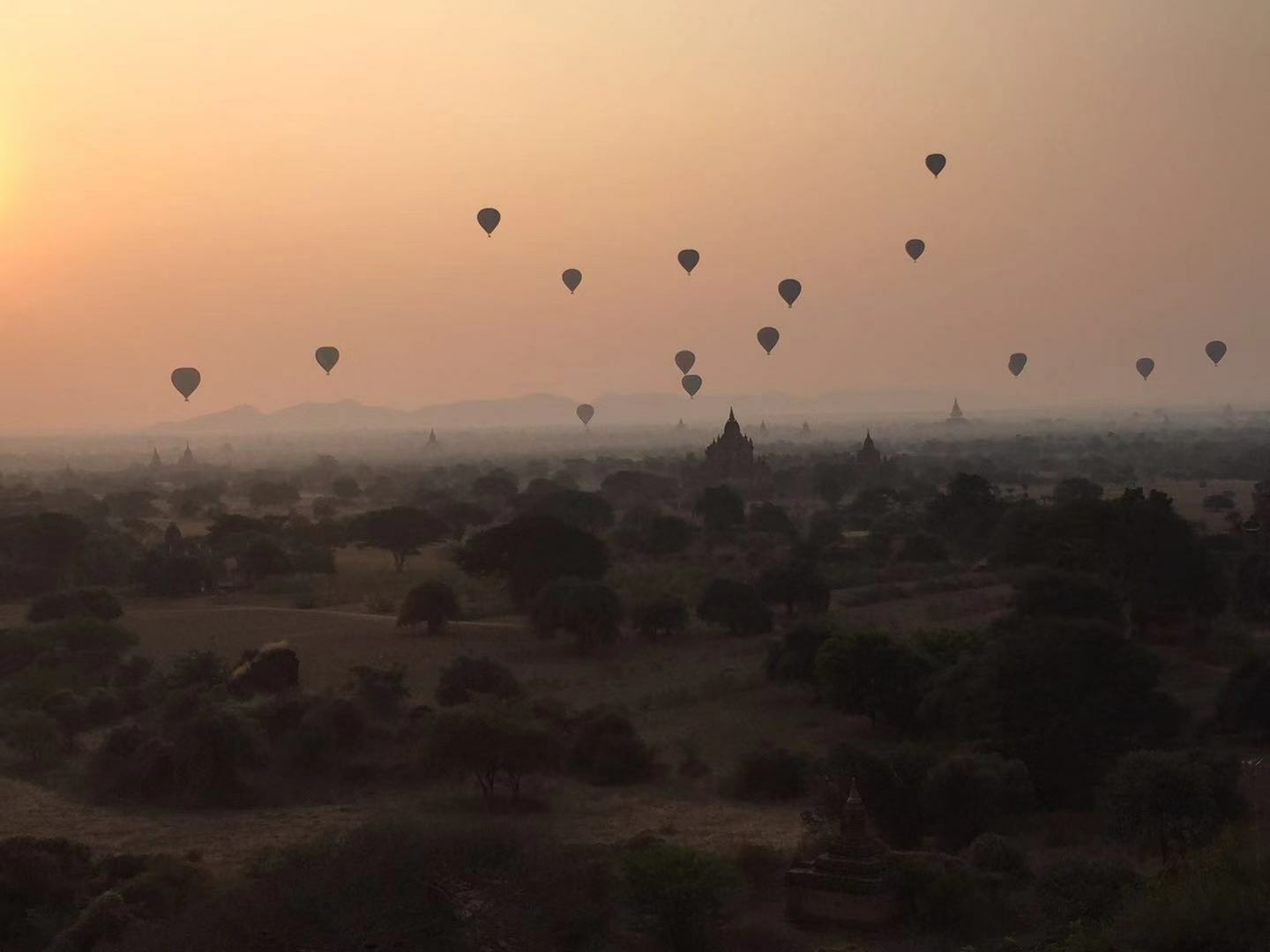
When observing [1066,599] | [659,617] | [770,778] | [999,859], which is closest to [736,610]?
[659,617]

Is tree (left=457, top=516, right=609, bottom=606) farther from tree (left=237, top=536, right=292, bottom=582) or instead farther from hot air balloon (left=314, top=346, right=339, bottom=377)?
hot air balloon (left=314, top=346, right=339, bottom=377)

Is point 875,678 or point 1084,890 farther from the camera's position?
point 875,678

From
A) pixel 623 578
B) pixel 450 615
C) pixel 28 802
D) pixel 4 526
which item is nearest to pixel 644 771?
pixel 28 802

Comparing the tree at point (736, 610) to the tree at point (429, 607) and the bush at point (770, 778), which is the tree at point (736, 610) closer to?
the tree at point (429, 607)

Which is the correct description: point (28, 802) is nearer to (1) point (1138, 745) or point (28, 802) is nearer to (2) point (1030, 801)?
(2) point (1030, 801)

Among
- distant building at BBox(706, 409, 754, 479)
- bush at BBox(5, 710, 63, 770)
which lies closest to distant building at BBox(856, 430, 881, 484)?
distant building at BBox(706, 409, 754, 479)

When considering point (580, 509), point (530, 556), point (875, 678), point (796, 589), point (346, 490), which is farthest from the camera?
point (346, 490)

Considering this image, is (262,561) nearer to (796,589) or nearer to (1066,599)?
(796,589)
